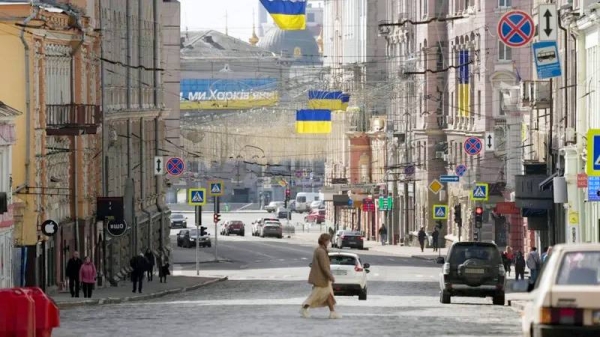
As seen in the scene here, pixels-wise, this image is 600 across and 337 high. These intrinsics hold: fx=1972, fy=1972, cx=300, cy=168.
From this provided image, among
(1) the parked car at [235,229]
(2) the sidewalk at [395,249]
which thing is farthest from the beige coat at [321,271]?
(1) the parked car at [235,229]

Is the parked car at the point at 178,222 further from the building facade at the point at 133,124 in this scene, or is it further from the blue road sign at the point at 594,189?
the blue road sign at the point at 594,189

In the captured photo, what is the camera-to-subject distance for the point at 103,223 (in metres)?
62.2

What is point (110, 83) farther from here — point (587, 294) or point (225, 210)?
point (225, 210)

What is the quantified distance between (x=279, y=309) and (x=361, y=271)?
28.3ft

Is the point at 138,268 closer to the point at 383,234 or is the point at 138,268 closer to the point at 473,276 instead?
the point at 473,276

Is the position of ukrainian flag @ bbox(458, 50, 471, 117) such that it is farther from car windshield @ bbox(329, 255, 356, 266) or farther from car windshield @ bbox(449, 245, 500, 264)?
car windshield @ bbox(449, 245, 500, 264)

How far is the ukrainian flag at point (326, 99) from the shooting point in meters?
114

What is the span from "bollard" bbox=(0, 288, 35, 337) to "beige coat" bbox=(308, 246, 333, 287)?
8895 mm

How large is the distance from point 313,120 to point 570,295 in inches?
3779

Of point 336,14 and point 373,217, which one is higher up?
point 336,14

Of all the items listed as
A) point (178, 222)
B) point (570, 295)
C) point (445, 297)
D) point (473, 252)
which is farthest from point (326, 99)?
point (570, 295)

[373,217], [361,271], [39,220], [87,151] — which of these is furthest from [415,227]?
[361,271]

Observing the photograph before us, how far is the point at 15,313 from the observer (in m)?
24.4

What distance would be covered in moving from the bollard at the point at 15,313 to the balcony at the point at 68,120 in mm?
32331
